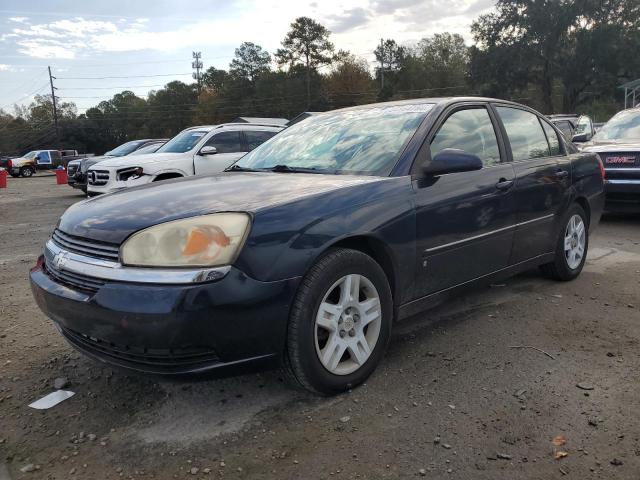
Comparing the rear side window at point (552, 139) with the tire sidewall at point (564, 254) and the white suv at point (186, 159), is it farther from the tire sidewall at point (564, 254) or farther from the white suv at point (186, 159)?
the white suv at point (186, 159)

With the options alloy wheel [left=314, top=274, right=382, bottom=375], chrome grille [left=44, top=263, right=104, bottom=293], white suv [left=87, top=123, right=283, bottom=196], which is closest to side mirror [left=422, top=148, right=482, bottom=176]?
alloy wheel [left=314, top=274, right=382, bottom=375]

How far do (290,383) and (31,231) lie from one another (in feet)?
26.2

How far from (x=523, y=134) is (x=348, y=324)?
2.54m

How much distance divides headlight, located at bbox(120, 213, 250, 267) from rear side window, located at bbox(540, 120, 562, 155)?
3.29 m

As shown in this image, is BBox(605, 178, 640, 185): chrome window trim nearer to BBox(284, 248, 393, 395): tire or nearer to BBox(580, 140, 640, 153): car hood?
BBox(580, 140, 640, 153): car hood

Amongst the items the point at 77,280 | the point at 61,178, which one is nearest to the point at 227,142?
the point at 77,280

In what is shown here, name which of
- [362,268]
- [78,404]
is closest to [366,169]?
[362,268]

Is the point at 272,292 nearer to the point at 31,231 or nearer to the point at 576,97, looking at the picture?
the point at 31,231

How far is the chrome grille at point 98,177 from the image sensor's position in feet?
32.7

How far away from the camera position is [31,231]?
356 inches

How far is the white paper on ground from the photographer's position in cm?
284

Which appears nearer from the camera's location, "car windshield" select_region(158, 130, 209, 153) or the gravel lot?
the gravel lot

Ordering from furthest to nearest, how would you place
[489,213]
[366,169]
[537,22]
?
[537,22] < [489,213] < [366,169]

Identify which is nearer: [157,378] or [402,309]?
[157,378]
